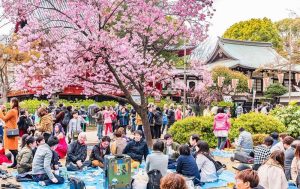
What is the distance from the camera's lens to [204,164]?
33.2 feet

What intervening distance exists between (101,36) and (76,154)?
4136mm

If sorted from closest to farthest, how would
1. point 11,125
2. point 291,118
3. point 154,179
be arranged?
point 154,179
point 11,125
point 291,118

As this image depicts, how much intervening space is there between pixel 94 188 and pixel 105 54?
5.80 metres

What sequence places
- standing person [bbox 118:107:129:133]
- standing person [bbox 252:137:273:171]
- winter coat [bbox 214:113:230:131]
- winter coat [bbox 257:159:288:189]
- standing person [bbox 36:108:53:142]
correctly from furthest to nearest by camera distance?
standing person [bbox 118:107:129:133] < winter coat [bbox 214:113:230:131] < standing person [bbox 36:108:53:142] < standing person [bbox 252:137:273:171] < winter coat [bbox 257:159:288:189]

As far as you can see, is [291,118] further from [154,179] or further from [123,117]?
[154,179]

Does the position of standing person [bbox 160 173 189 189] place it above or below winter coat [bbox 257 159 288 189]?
above

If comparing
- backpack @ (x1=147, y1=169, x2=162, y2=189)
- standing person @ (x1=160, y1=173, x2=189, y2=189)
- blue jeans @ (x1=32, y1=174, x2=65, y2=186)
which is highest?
standing person @ (x1=160, y1=173, x2=189, y2=189)

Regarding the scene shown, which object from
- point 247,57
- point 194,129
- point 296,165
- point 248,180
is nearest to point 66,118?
point 194,129

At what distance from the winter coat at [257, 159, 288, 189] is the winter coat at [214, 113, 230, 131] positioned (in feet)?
26.0

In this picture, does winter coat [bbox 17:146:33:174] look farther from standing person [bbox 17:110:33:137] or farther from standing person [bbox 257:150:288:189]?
standing person [bbox 257:150:288:189]

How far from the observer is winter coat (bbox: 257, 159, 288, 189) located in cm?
722

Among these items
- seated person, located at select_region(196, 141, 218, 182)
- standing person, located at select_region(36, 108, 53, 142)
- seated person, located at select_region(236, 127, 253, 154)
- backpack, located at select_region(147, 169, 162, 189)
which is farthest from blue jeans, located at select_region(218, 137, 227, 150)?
backpack, located at select_region(147, 169, 162, 189)

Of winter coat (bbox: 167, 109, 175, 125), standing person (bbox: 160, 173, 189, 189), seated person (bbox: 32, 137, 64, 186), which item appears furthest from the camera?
winter coat (bbox: 167, 109, 175, 125)

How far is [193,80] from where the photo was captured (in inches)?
1645
